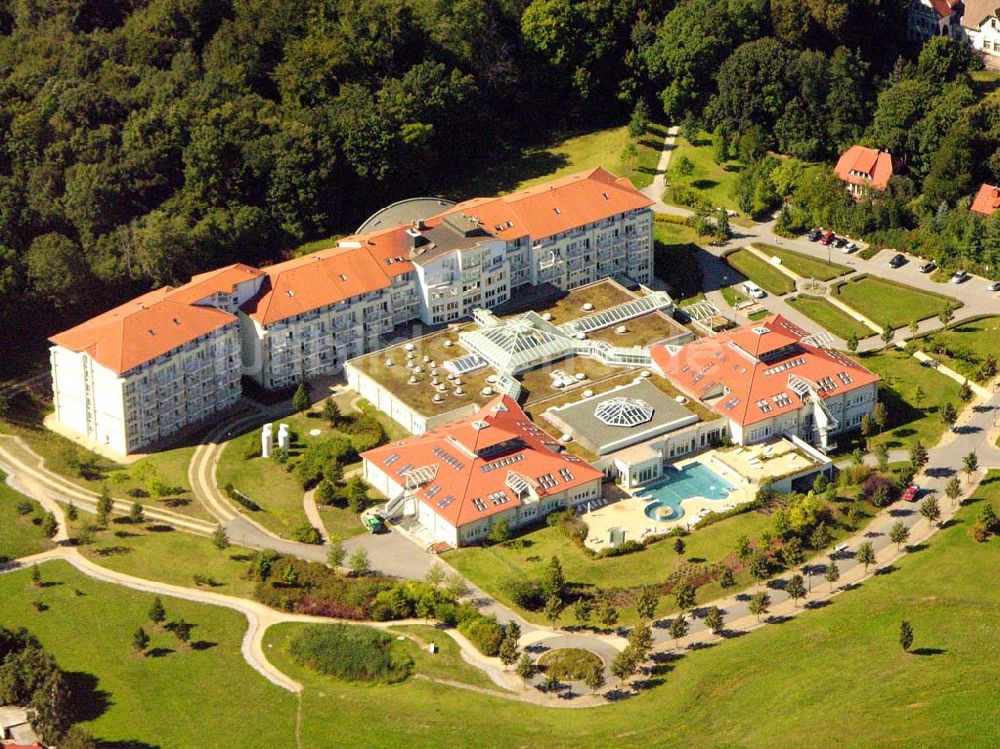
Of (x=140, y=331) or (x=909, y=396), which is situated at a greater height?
(x=140, y=331)

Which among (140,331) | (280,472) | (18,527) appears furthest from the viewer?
(140,331)

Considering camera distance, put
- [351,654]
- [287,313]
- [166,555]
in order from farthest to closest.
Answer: [287,313]
[166,555]
[351,654]

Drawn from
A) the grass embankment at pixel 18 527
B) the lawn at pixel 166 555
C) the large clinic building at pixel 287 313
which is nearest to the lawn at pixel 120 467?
the large clinic building at pixel 287 313

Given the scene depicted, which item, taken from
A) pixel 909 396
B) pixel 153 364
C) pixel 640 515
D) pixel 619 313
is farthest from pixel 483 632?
pixel 909 396

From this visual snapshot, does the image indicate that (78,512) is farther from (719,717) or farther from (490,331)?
(719,717)

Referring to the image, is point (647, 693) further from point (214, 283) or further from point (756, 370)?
point (214, 283)

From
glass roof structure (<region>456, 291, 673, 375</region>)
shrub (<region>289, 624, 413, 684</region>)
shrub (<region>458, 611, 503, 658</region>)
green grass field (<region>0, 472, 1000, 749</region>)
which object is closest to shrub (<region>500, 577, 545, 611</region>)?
shrub (<region>458, 611, 503, 658</region>)
